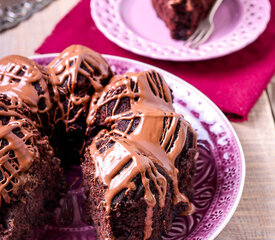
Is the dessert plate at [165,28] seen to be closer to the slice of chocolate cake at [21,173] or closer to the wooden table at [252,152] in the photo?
the wooden table at [252,152]

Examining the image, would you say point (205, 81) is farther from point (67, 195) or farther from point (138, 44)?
point (67, 195)

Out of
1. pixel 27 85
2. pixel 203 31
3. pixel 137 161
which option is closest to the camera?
pixel 137 161

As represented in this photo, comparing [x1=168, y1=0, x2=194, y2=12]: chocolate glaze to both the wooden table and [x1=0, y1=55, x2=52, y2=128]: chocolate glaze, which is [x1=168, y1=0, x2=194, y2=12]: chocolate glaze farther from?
[x1=0, y1=55, x2=52, y2=128]: chocolate glaze

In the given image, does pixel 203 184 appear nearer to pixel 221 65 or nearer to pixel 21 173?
pixel 21 173

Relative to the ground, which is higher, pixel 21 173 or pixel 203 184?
pixel 21 173

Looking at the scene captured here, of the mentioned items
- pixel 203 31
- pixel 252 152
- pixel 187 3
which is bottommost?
pixel 252 152

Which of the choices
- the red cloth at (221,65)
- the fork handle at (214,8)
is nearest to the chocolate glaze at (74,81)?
the red cloth at (221,65)

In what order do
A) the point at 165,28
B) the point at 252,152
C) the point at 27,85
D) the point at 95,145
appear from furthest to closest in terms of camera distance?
the point at 165,28 → the point at 252,152 → the point at 27,85 → the point at 95,145

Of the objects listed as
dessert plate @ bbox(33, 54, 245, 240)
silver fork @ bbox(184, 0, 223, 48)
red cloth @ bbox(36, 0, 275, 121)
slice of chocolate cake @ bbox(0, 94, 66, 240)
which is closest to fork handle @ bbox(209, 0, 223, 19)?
silver fork @ bbox(184, 0, 223, 48)

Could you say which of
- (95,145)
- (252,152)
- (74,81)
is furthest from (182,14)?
(95,145)
